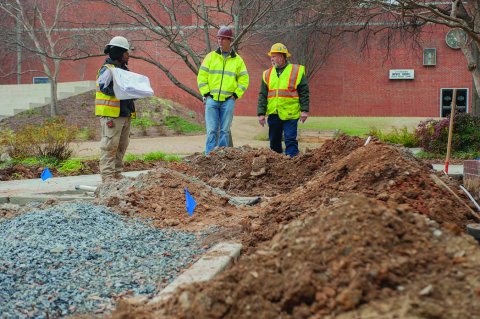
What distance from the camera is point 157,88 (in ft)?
123

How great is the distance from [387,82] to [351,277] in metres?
32.3

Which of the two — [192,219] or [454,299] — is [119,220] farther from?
[454,299]

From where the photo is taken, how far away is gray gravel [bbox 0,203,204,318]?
4.50 metres

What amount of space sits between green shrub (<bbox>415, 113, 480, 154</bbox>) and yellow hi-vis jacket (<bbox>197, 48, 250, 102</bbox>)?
7.15m

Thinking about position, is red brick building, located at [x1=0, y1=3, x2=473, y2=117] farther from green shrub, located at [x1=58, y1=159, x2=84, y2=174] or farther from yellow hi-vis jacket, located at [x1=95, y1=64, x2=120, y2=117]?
yellow hi-vis jacket, located at [x1=95, y1=64, x2=120, y2=117]

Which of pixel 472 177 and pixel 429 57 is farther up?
pixel 429 57

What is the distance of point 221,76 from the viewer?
11.8m

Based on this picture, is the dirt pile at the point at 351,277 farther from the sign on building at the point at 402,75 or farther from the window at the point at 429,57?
the window at the point at 429,57

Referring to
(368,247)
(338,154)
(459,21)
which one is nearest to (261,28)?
(459,21)

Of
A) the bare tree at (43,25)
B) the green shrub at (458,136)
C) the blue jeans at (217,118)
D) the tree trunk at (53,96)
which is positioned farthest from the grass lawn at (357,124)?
the blue jeans at (217,118)

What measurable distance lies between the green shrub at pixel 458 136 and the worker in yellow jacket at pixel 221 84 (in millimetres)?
7111

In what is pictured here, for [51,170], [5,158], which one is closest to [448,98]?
[5,158]

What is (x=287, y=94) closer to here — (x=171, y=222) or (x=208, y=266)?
(x=171, y=222)

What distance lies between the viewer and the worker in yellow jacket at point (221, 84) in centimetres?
1171
